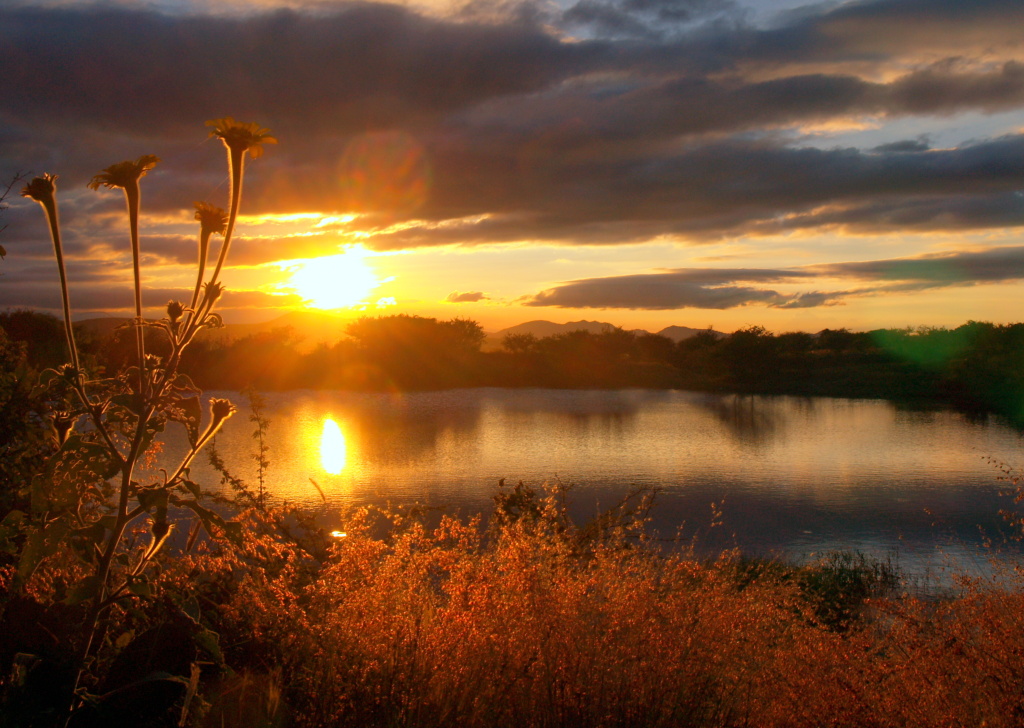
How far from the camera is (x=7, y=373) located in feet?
13.4

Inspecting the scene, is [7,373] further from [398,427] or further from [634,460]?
[398,427]

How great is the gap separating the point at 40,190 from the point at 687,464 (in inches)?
536

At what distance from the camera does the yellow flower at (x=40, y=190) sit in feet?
6.08

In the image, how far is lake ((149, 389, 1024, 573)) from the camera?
32.9ft

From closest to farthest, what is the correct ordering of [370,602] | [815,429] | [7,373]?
1. [370,602]
2. [7,373]
3. [815,429]

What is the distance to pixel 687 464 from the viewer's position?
14.4m

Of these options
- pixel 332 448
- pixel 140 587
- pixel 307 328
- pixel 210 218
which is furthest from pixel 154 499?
pixel 307 328

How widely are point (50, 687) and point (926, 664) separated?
135 inches

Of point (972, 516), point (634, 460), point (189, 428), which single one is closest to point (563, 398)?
point (634, 460)

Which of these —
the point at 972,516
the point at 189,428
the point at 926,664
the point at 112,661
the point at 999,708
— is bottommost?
the point at 972,516

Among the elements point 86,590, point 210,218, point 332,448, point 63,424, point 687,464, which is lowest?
point 687,464

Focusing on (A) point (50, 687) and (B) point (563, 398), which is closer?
(A) point (50, 687)

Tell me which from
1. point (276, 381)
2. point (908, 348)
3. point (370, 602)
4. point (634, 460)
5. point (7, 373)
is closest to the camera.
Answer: point (370, 602)

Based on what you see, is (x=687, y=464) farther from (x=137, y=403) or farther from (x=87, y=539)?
(x=137, y=403)
